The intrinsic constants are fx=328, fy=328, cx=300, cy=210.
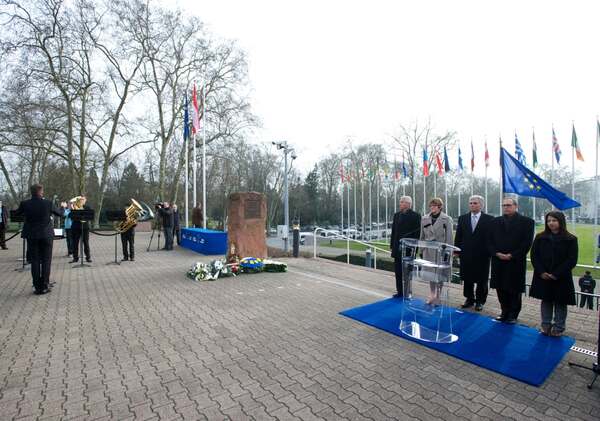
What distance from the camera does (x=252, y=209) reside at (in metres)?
9.77

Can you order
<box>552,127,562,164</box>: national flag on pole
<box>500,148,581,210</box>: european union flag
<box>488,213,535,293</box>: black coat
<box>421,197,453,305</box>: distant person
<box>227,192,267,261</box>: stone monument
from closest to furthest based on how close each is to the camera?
1. <box>488,213,535,293</box>: black coat
2. <box>500,148,581,210</box>: european union flag
3. <box>421,197,453,305</box>: distant person
4. <box>227,192,267,261</box>: stone monument
5. <box>552,127,562,164</box>: national flag on pole

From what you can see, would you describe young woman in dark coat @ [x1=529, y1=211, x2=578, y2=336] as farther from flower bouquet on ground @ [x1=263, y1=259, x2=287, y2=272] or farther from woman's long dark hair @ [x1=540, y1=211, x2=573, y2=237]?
flower bouquet on ground @ [x1=263, y1=259, x2=287, y2=272]

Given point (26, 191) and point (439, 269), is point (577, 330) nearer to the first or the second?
point (439, 269)

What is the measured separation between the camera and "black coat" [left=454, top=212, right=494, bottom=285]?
536 centimetres

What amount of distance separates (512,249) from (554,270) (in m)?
0.67

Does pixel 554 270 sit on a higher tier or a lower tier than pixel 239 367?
higher

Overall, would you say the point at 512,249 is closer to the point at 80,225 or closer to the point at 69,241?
the point at 80,225

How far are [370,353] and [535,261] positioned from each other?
2.50 metres

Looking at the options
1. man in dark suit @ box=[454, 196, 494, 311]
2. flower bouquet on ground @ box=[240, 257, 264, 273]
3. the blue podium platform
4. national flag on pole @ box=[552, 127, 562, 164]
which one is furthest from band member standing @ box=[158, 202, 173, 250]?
national flag on pole @ box=[552, 127, 562, 164]

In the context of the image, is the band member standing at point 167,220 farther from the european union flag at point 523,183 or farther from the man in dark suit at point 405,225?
the european union flag at point 523,183

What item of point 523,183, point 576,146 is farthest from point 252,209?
point 576,146

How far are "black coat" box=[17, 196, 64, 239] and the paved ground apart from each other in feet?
3.99

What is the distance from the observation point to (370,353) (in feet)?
12.6

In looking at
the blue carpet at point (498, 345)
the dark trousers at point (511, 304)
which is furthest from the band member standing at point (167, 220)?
the dark trousers at point (511, 304)
